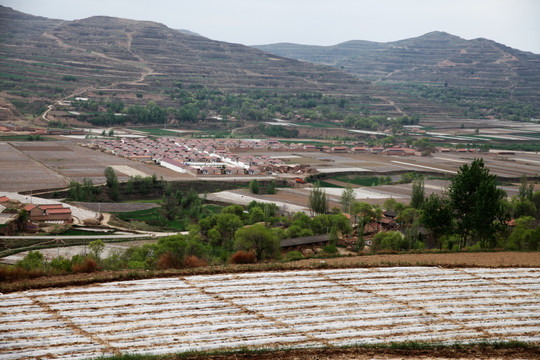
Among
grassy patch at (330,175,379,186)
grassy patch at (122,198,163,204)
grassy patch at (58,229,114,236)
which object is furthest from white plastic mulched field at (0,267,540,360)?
grassy patch at (330,175,379,186)

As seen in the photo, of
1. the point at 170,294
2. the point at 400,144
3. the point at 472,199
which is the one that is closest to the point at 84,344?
the point at 170,294

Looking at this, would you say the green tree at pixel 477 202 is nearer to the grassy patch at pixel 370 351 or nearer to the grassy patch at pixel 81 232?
the grassy patch at pixel 370 351

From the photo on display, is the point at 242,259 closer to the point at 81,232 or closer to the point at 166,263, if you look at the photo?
the point at 166,263

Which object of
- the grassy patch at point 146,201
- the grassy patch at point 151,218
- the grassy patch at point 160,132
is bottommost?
the grassy patch at point 151,218

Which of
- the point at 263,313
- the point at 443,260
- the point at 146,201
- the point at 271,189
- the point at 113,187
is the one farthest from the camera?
the point at 271,189

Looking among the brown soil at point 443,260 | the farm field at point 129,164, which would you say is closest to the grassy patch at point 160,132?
the farm field at point 129,164

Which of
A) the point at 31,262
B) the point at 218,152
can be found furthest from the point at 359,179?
the point at 31,262

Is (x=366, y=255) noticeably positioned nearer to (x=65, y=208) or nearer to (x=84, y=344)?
(x=84, y=344)
